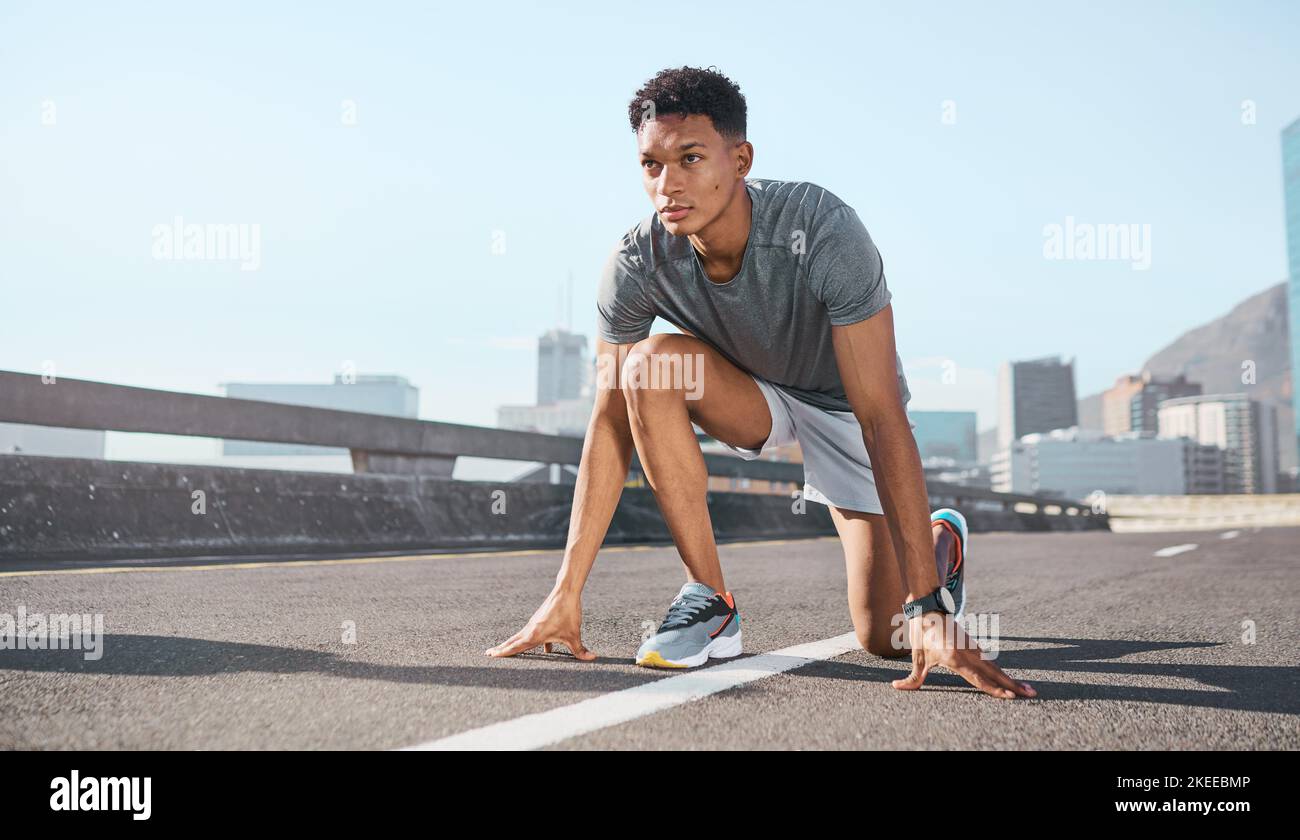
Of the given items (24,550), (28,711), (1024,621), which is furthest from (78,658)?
(24,550)

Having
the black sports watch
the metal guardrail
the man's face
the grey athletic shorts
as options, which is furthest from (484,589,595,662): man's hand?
the metal guardrail

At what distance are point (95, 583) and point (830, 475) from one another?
12.3 ft

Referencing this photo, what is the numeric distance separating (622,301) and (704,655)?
1281 mm

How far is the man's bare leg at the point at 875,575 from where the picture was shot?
3548mm

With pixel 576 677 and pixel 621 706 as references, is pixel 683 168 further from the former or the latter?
pixel 621 706

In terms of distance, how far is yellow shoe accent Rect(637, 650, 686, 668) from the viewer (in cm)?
299

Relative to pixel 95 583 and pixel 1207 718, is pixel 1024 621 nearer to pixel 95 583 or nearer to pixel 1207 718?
pixel 1207 718

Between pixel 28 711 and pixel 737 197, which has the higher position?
pixel 737 197

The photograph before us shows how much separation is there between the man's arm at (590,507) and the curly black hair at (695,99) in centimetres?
84

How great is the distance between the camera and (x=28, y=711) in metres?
2.26

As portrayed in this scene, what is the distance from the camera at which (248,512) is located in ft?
25.9

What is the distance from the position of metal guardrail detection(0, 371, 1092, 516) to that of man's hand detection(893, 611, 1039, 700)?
14.3 ft

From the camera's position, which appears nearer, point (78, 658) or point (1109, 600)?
point (78, 658)

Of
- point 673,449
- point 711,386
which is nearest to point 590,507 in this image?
point 673,449
